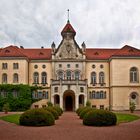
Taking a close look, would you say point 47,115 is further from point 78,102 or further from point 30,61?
point 30,61

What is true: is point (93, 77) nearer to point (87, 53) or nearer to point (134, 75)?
point (87, 53)

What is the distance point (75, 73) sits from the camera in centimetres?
6581

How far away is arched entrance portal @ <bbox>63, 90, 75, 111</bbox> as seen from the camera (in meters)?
65.6

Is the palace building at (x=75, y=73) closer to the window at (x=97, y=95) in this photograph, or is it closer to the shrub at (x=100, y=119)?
the window at (x=97, y=95)

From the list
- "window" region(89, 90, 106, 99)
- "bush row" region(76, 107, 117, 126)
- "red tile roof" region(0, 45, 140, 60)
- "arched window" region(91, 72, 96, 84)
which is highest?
"red tile roof" region(0, 45, 140, 60)

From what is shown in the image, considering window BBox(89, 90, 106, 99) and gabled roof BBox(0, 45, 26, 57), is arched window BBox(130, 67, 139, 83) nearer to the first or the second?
window BBox(89, 90, 106, 99)

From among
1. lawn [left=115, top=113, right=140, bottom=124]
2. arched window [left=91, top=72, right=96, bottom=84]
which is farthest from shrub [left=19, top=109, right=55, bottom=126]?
arched window [left=91, top=72, right=96, bottom=84]

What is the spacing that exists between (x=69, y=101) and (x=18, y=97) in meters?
11.0

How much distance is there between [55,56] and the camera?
65.6 meters

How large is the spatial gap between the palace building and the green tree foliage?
59.5 inches

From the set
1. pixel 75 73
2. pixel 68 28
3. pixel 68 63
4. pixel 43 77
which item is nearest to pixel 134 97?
pixel 75 73

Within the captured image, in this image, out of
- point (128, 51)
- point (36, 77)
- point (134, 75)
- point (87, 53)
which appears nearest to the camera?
point (134, 75)

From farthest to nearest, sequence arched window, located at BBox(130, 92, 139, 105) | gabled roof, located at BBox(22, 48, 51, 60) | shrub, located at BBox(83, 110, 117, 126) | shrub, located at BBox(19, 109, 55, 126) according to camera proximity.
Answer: gabled roof, located at BBox(22, 48, 51, 60) → arched window, located at BBox(130, 92, 139, 105) → shrub, located at BBox(83, 110, 117, 126) → shrub, located at BBox(19, 109, 55, 126)

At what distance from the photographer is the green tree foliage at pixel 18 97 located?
204ft
